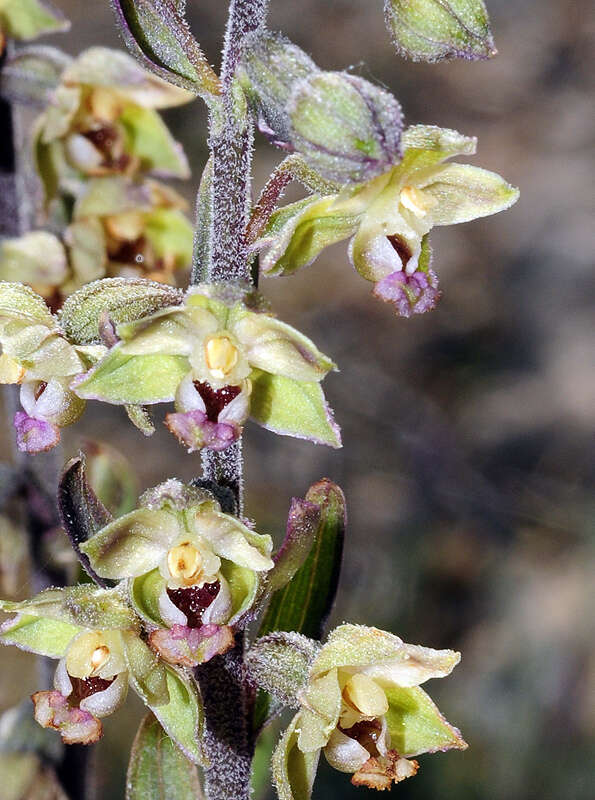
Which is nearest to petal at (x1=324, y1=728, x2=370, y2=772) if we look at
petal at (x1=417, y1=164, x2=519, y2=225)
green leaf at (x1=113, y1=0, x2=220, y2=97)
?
petal at (x1=417, y1=164, x2=519, y2=225)

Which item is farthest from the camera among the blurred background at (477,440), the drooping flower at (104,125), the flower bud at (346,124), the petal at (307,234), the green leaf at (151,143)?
the blurred background at (477,440)

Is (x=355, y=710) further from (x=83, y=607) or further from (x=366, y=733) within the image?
(x=83, y=607)

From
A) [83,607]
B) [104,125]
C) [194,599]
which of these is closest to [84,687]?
[83,607]

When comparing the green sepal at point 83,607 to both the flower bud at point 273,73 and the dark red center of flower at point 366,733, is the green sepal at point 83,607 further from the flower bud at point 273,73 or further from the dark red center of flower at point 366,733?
the flower bud at point 273,73

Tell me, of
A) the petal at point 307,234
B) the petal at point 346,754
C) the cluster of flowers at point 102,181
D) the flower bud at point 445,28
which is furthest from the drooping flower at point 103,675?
the cluster of flowers at point 102,181

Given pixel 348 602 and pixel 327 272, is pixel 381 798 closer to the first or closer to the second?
pixel 348 602

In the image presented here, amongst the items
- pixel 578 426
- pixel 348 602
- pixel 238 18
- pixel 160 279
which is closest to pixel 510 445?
pixel 578 426

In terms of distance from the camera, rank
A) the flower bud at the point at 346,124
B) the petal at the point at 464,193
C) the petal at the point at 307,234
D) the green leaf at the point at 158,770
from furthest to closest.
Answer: the green leaf at the point at 158,770 → the petal at the point at 464,193 → the petal at the point at 307,234 → the flower bud at the point at 346,124

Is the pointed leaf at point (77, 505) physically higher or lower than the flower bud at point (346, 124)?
lower
